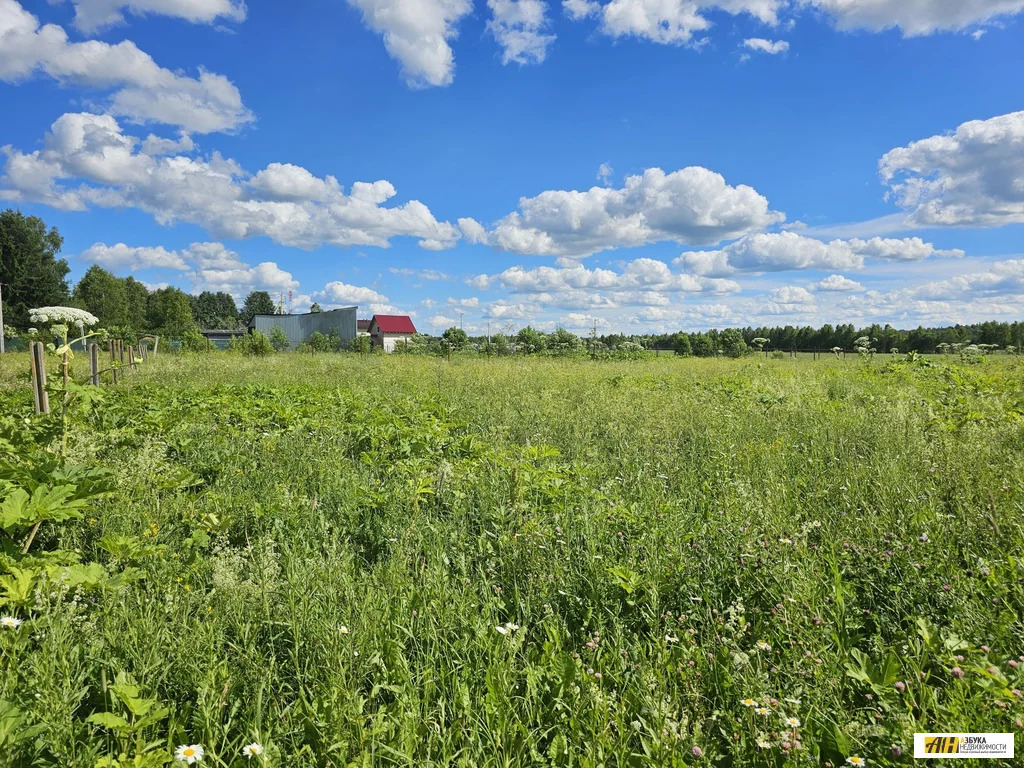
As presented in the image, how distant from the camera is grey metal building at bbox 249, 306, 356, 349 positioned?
151ft

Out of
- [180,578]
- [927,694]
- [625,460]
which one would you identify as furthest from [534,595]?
[625,460]

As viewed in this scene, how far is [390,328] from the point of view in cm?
7175

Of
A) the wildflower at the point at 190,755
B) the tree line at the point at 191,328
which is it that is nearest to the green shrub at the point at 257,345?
the tree line at the point at 191,328

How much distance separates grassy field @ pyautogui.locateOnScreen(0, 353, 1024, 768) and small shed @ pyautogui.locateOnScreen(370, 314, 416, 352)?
217 feet

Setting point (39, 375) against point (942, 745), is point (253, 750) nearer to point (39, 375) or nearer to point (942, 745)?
point (942, 745)

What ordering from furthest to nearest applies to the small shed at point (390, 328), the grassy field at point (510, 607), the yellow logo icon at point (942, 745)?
the small shed at point (390, 328)
the grassy field at point (510, 607)
the yellow logo icon at point (942, 745)

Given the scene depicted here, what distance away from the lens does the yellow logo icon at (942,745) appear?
1646mm

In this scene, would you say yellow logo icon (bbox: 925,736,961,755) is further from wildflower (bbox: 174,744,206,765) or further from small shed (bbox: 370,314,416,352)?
small shed (bbox: 370,314,416,352)

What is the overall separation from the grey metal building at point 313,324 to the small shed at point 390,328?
17.1 metres

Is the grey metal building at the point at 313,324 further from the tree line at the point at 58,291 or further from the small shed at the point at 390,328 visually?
the small shed at the point at 390,328

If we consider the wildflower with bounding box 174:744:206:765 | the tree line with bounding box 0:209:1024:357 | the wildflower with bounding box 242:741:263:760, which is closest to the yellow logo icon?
the wildflower with bounding box 242:741:263:760

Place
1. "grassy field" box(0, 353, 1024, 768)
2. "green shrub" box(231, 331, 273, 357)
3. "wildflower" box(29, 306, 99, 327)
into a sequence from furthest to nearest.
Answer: "green shrub" box(231, 331, 273, 357)
"wildflower" box(29, 306, 99, 327)
"grassy field" box(0, 353, 1024, 768)

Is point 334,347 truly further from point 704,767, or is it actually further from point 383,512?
point 704,767

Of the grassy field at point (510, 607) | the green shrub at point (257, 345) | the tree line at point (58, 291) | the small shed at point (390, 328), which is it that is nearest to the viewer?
the grassy field at point (510, 607)
